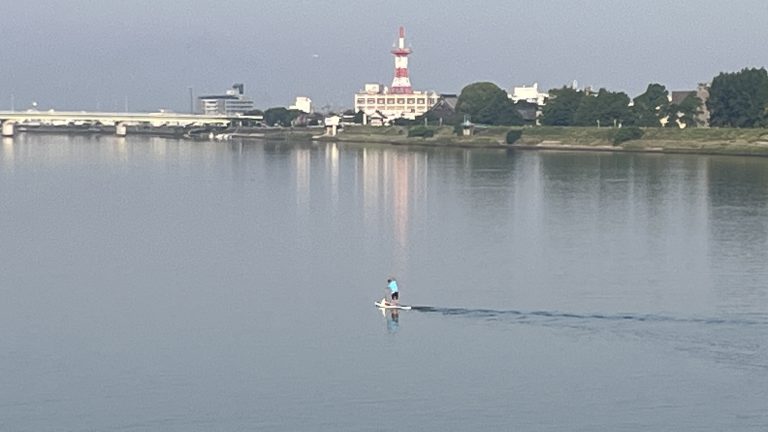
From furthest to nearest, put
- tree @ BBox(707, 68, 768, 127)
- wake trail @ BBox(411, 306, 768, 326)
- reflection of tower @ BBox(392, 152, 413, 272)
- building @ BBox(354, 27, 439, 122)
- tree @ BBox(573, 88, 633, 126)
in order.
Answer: building @ BBox(354, 27, 439, 122) → tree @ BBox(573, 88, 633, 126) → tree @ BBox(707, 68, 768, 127) → reflection of tower @ BBox(392, 152, 413, 272) → wake trail @ BBox(411, 306, 768, 326)

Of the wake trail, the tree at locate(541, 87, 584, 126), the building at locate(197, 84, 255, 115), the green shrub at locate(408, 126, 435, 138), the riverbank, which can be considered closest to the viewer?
the wake trail

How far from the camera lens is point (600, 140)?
1884 inches

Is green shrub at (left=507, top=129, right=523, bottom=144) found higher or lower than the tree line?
lower

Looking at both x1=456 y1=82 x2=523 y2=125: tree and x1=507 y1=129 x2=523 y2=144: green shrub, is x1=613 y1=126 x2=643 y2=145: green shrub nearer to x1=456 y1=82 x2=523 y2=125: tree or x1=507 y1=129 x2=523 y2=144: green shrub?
x1=507 y1=129 x2=523 y2=144: green shrub

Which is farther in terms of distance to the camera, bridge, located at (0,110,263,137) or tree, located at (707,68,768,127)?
bridge, located at (0,110,263,137)

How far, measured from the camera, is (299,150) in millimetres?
51906

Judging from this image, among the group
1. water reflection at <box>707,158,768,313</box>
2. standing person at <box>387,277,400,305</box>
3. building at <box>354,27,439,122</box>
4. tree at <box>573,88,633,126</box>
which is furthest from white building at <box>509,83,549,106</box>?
standing person at <box>387,277,400,305</box>

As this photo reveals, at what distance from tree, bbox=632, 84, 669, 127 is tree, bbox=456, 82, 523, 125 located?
7678 mm

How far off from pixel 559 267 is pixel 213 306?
421 cm

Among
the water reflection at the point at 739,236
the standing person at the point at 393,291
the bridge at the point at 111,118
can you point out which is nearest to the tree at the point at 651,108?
the water reflection at the point at 739,236

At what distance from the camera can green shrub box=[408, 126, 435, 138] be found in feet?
186

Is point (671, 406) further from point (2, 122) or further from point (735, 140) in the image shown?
point (2, 122)

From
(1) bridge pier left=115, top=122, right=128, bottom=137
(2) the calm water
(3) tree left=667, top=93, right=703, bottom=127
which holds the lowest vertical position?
(2) the calm water

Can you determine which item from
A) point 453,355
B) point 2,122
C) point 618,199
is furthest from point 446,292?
point 2,122
